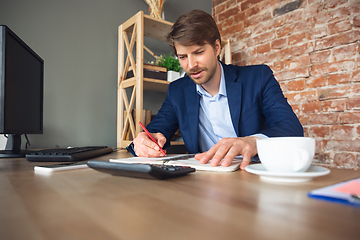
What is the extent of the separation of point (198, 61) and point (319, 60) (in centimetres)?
119

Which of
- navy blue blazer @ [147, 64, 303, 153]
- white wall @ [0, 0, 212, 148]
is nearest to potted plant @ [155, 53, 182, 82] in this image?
white wall @ [0, 0, 212, 148]

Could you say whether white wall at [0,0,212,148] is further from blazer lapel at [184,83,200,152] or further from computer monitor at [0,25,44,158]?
blazer lapel at [184,83,200,152]

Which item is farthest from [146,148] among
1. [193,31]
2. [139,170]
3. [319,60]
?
[319,60]

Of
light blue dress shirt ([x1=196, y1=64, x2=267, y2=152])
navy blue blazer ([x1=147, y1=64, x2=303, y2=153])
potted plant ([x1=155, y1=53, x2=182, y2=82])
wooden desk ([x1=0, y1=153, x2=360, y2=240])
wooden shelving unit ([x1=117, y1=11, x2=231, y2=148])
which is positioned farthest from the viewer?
potted plant ([x1=155, y1=53, x2=182, y2=82])

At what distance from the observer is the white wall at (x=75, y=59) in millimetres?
1667

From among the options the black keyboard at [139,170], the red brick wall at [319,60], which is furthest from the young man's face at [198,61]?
the red brick wall at [319,60]

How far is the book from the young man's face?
44.1 inches

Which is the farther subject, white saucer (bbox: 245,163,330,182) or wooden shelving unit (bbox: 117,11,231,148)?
wooden shelving unit (bbox: 117,11,231,148)

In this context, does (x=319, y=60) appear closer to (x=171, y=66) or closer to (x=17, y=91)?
(x=171, y=66)

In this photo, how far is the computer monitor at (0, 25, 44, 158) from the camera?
1.03 m

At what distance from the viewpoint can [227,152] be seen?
0.69 m

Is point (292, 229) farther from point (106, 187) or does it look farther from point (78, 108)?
point (78, 108)

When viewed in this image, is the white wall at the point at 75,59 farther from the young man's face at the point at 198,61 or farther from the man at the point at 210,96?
the young man's face at the point at 198,61

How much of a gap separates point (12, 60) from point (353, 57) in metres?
2.15
